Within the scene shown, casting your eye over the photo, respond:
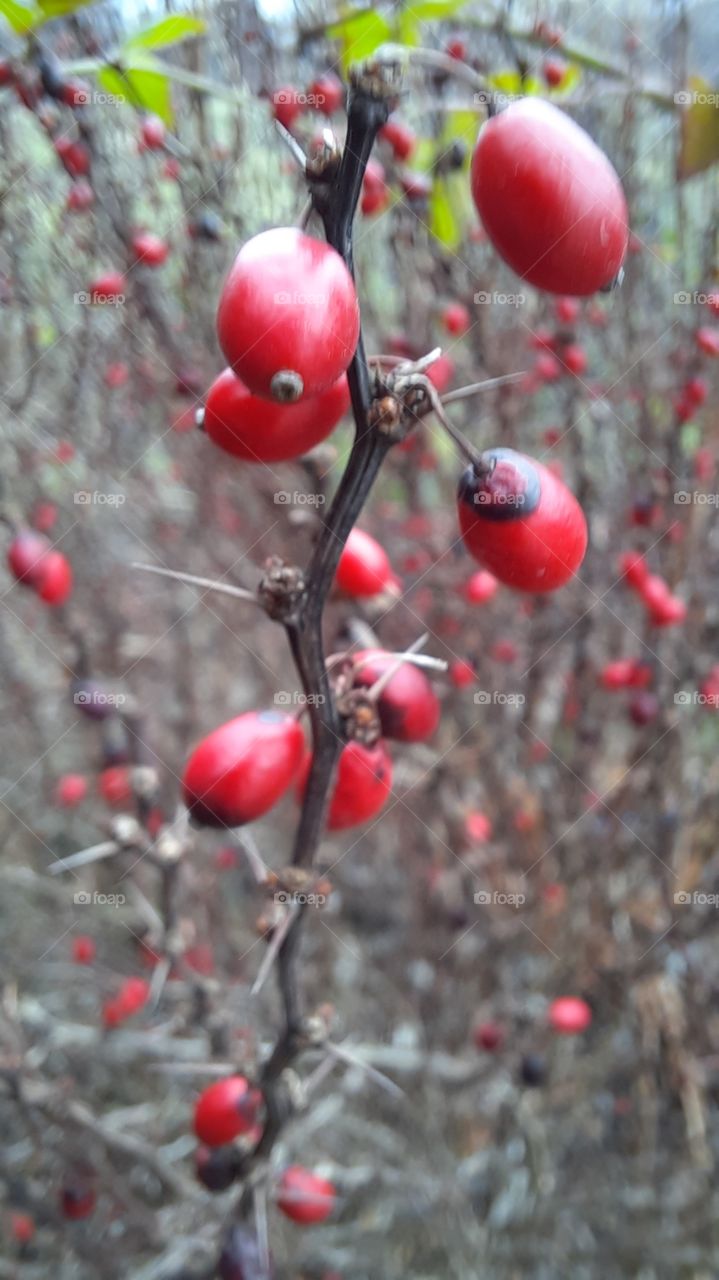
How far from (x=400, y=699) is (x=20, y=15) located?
112 centimetres

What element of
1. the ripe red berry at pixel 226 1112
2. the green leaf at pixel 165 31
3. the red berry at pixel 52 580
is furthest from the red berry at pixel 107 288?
the ripe red berry at pixel 226 1112

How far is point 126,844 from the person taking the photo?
1097mm

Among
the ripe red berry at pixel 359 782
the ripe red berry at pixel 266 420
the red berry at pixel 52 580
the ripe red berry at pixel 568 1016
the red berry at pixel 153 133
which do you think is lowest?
the ripe red berry at pixel 568 1016

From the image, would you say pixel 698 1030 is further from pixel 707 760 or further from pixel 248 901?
A: pixel 248 901

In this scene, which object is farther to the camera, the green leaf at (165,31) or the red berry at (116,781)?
the red berry at (116,781)

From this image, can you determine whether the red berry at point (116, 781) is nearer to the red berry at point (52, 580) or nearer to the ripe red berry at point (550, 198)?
the red berry at point (52, 580)

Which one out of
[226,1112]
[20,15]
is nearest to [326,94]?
[20,15]

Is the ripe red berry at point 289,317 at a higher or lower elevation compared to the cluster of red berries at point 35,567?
higher

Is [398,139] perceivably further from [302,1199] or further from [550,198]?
[302,1199]

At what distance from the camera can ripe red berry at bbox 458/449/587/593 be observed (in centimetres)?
69

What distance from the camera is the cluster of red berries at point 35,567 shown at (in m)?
1.54

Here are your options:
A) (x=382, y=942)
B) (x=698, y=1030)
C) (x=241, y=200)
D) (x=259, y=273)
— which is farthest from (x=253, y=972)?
(x=259, y=273)

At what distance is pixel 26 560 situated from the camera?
154cm

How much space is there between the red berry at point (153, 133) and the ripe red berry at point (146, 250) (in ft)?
0.49
